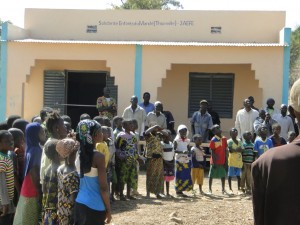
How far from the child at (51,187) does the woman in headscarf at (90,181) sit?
0.38 m

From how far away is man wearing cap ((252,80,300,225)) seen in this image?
2.42 meters

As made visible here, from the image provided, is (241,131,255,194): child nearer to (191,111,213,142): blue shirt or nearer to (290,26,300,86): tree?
(191,111,213,142): blue shirt

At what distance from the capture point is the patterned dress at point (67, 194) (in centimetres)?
481

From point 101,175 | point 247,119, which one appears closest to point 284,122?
point 247,119

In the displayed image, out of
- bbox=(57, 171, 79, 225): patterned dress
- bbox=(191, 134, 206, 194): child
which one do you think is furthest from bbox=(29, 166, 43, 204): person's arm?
bbox=(191, 134, 206, 194): child

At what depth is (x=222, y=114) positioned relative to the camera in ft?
49.1

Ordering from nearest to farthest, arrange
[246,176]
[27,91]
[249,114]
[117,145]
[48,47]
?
[117,145]
[246,176]
[249,114]
[48,47]
[27,91]

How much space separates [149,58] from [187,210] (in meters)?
6.18

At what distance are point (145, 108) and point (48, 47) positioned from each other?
3.21 metres

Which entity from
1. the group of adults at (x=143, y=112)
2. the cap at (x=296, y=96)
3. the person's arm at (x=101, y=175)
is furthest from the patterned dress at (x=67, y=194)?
the group of adults at (x=143, y=112)

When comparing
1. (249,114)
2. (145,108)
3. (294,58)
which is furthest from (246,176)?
(294,58)

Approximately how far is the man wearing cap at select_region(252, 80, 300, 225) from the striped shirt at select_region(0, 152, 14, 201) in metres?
3.25

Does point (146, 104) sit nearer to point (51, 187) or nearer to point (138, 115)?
point (138, 115)

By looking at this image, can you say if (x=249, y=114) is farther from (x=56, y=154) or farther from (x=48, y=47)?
(x=56, y=154)
